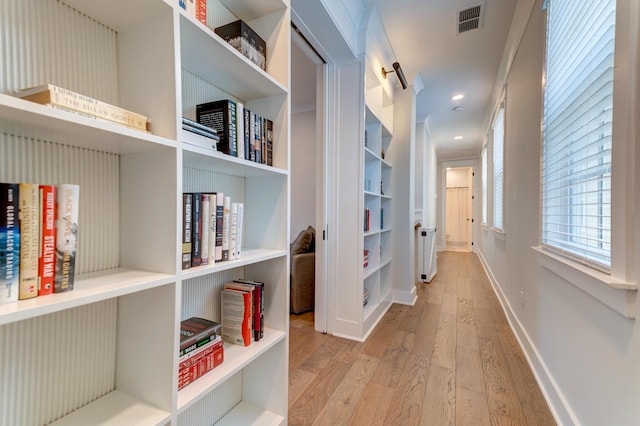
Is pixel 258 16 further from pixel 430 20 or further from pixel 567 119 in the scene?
pixel 430 20

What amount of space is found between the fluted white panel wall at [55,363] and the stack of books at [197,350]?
0.66 feet

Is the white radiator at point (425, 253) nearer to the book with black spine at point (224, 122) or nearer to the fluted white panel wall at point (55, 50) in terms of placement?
the book with black spine at point (224, 122)

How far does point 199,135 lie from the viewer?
0.89 m

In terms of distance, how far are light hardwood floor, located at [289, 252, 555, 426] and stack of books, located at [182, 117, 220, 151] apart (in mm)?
1390

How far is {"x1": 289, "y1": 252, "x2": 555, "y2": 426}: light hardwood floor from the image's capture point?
1.43 m

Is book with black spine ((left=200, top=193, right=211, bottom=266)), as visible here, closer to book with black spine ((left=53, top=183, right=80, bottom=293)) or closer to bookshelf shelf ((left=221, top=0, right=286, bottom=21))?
book with black spine ((left=53, top=183, right=80, bottom=293))

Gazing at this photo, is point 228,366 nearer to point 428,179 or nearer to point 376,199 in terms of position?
point 376,199

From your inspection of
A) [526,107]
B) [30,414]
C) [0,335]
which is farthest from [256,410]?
[526,107]

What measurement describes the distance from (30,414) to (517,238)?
119 inches

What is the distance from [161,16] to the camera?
2.46 ft

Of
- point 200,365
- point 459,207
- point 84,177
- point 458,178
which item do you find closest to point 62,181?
point 84,177

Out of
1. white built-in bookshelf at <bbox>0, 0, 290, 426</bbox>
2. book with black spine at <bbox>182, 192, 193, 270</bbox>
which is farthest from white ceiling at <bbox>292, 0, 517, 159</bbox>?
book with black spine at <bbox>182, 192, 193, 270</bbox>

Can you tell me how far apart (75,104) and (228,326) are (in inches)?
36.2

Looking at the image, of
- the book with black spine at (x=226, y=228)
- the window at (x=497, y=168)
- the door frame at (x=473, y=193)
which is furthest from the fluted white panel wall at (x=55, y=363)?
the door frame at (x=473, y=193)
